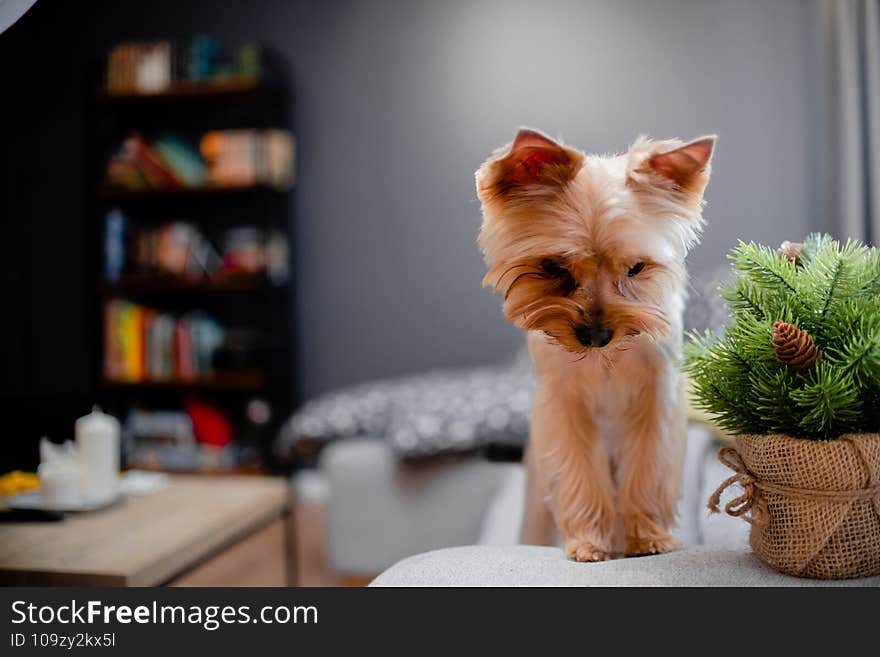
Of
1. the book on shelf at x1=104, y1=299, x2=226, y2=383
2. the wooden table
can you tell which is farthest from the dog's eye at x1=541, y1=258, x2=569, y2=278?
the book on shelf at x1=104, y1=299, x2=226, y2=383

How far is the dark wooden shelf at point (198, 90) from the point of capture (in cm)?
286

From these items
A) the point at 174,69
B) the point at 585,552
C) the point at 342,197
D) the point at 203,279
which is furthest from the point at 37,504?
the point at 174,69

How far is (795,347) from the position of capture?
1.77 ft

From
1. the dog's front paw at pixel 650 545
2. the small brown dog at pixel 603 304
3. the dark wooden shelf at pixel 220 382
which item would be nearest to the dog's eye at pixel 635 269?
the small brown dog at pixel 603 304

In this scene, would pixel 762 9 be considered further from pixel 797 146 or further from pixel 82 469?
pixel 82 469

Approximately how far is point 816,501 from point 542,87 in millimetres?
661

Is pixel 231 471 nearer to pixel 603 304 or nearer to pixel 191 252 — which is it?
pixel 191 252

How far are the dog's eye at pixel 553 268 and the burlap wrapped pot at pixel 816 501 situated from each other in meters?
0.21

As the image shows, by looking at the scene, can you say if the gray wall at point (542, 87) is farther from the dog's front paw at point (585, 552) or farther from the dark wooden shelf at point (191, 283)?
the dark wooden shelf at point (191, 283)

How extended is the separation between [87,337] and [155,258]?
71.2 inches

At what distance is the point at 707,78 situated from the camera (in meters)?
0.91

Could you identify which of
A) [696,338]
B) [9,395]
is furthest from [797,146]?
[9,395]

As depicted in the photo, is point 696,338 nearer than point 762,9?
Yes

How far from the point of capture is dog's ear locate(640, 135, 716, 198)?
0.60 m
